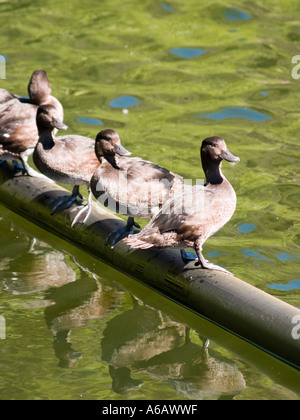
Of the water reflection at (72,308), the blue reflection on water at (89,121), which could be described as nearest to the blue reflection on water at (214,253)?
the water reflection at (72,308)

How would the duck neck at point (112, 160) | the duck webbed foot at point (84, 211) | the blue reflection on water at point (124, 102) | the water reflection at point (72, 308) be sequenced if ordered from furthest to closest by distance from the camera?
the blue reflection on water at point (124, 102) < the duck webbed foot at point (84, 211) < the duck neck at point (112, 160) < the water reflection at point (72, 308)

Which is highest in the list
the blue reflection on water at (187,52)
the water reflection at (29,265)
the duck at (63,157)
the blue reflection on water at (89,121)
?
the duck at (63,157)

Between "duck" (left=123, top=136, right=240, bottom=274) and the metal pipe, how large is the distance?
0.23 meters

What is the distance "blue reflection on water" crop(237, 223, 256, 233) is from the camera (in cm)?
843

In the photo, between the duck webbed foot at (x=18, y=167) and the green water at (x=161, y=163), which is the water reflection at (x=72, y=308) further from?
the duck webbed foot at (x=18, y=167)

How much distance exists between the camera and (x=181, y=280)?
6582 mm

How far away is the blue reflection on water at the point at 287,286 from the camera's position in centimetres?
733

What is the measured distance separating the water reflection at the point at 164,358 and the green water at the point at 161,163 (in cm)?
1

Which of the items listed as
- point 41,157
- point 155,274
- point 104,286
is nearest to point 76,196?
point 41,157

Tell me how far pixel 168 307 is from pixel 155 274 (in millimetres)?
382

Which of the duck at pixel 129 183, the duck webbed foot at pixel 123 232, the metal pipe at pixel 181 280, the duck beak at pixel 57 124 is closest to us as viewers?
the metal pipe at pixel 181 280

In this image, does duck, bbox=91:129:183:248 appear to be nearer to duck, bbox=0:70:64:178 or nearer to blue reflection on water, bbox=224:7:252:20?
duck, bbox=0:70:64:178

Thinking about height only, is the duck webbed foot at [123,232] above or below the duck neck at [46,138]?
below
